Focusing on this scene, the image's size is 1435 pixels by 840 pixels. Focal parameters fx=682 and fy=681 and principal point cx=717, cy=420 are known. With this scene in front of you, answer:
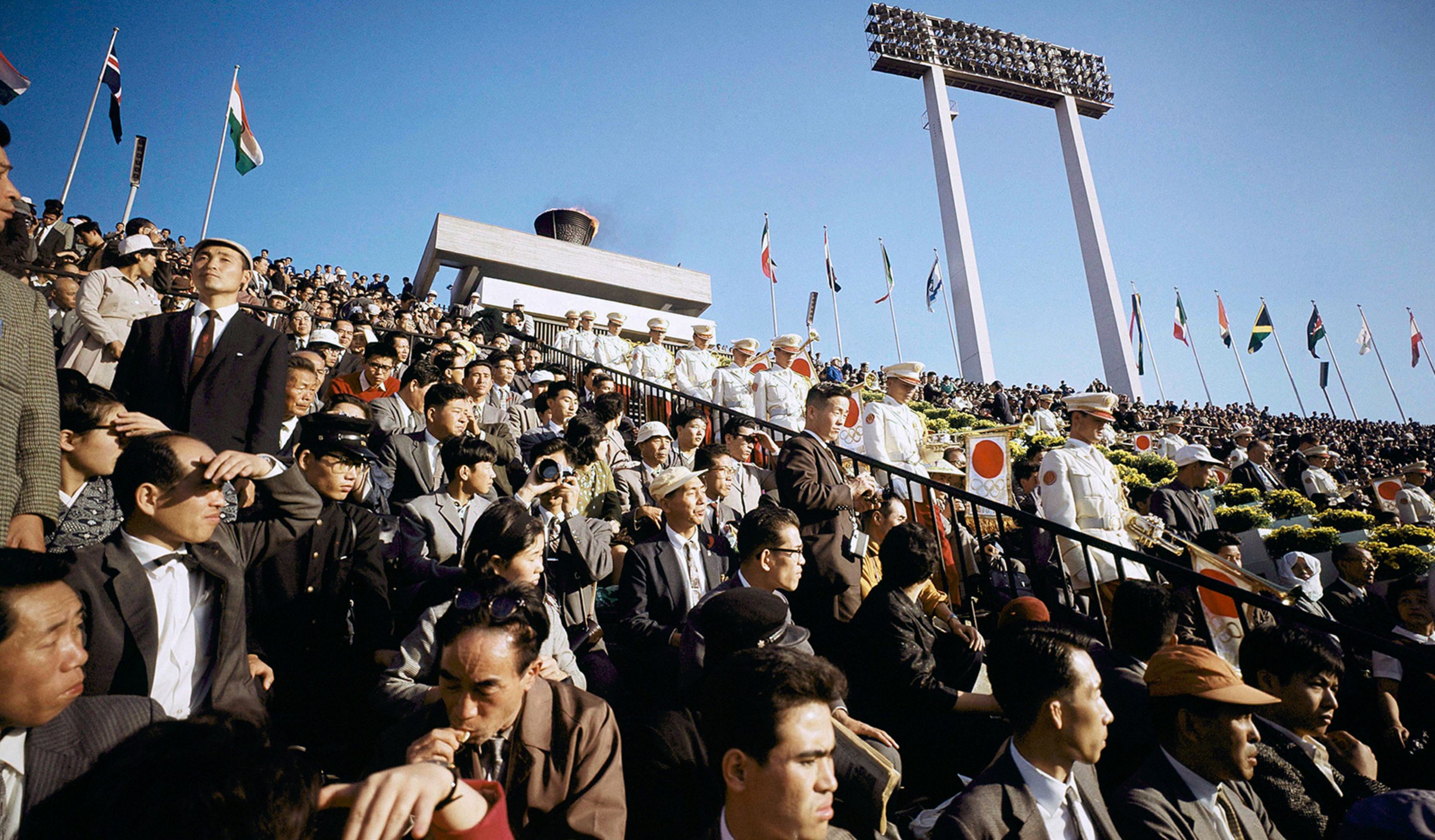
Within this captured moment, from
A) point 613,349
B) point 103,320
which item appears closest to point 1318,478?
point 613,349

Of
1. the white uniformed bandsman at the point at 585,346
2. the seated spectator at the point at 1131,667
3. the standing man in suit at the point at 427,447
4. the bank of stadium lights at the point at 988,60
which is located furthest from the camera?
the bank of stadium lights at the point at 988,60

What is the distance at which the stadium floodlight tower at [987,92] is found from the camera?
33500 mm

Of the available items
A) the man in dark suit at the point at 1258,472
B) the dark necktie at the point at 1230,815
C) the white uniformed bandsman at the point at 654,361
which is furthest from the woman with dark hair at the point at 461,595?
the man in dark suit at the point at 1258,472

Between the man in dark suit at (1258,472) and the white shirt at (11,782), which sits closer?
the white shirt at (11,782)

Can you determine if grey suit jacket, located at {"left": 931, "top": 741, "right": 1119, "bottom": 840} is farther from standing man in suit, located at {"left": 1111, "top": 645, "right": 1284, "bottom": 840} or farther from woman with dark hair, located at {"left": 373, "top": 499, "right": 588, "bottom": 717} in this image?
woman with dark hair, located at {"left": 373, "top": 499, "right": 588, "bottom": 717}

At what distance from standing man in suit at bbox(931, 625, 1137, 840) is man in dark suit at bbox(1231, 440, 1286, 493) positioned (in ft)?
34.1

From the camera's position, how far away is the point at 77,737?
1.71m

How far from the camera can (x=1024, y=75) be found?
40281 millimetres

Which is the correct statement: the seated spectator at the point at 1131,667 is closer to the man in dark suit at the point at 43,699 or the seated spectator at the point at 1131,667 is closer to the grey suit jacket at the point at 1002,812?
the grey suit jacket at the point at 1002,812

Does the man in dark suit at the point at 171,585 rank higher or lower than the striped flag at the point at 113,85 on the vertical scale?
lower

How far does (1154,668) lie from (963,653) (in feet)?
3.31

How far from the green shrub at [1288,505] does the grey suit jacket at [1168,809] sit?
8674mm

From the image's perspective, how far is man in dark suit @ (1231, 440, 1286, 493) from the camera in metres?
10.8

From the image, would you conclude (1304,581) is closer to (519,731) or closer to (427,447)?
(519,731)
